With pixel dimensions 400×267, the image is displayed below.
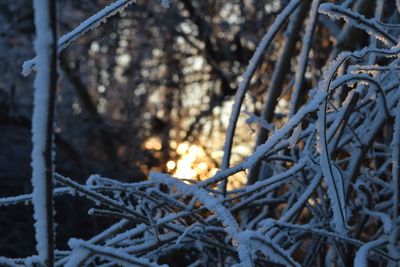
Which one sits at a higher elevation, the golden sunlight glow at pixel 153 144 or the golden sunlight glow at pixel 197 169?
the golden sunlight glow at pixel 153 144

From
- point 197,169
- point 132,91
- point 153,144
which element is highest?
point 132,91

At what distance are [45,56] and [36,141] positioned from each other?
65mm

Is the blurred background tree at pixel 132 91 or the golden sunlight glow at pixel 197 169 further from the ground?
the blurred background tree at pixel 132 91

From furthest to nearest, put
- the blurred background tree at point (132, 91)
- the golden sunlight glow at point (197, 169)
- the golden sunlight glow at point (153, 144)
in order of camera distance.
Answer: the golden sunlight glow at point (153, 144) < the blurred background tree at point (132, 91) < the golden sunlight glow at point (197, 169)

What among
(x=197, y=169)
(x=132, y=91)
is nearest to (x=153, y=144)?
(x=132, y=91)

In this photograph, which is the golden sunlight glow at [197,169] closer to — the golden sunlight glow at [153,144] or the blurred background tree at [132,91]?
the blurred background tree at [132,91]

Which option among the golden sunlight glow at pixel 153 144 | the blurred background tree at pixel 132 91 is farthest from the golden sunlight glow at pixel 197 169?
the golden sunlight glow at pixel 153 144

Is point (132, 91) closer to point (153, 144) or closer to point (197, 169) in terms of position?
point (153, 144)

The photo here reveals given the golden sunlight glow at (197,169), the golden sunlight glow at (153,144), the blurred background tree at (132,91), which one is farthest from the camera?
the golden sunlight glow at (153,144)

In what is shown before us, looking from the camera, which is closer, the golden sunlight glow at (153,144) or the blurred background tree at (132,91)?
the blurred background tree at (132,91)

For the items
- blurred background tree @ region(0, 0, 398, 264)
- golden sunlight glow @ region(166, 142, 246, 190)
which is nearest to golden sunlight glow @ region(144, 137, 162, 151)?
blurred background tree @ region(0, 0, 398, 264)

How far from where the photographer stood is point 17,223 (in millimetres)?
5242

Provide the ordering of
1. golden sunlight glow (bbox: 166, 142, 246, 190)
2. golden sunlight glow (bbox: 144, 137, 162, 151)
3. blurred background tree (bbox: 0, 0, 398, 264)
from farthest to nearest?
golden sunlight glow (bbox: 144, 137, 162, 151)
blurred background tree (bbox: 0, 0, 398, 264)
golden sunlight glow (bbox: 166, 142, 246, 190)

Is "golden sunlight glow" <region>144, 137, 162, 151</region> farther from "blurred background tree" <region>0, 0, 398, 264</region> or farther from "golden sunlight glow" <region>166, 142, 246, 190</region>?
"golden sunlight glow" <region>166, 142, 246, 190</region>
